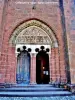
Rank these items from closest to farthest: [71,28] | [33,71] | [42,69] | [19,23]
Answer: [71,28] < [33,71] < [19,23] < [42,69]

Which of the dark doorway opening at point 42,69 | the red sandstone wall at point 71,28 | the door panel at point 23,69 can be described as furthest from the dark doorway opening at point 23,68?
the red sandstone wall at point 71,28

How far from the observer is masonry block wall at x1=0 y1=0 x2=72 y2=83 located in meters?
7.38

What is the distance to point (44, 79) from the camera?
10484 millimetres

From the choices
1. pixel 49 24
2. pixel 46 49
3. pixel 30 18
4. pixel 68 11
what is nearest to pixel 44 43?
pixel 46 49

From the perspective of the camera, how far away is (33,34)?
8.02 m

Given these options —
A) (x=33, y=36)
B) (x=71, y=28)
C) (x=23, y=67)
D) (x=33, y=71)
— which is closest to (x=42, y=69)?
(x=23, y=67)

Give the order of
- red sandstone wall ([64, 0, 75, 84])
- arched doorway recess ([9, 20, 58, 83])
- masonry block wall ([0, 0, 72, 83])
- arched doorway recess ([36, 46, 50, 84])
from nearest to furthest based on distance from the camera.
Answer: red sandstone wall ([64, 0, 75, 84]) → masonry block wall ([0, 0, 72, 83]) → arched doorway recess ([9, 20, 58, 83]) → arched doorway recess ([36, 46, 50, 84])

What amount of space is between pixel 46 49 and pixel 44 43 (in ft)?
1.07

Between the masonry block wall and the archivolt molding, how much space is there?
0.21m

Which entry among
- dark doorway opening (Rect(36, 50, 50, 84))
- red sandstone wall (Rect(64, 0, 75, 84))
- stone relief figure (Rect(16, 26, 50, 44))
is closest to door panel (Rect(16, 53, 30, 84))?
stone relief figure (Rect(16, 26, 50, 44))

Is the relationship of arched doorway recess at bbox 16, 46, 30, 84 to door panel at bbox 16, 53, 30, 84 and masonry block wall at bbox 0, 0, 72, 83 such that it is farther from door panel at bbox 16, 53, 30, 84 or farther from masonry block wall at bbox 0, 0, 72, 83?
masonry block wall at bbox 0, 0, 72, 83

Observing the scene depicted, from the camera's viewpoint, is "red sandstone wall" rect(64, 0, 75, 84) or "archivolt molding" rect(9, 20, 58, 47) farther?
"archivolt molding" rect(9, 20, 58, 47)

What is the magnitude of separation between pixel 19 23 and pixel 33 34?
3.03 ft

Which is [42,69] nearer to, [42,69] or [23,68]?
[42,69]
